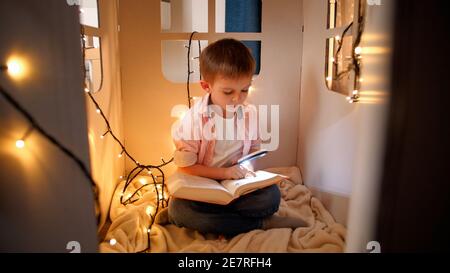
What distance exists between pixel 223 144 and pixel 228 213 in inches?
9.6

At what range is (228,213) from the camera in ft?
3.10

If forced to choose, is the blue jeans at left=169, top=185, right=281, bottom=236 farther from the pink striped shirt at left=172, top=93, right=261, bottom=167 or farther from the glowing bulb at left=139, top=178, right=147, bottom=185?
the glowing bulb at left=139, top=178, right=147, bottom=185

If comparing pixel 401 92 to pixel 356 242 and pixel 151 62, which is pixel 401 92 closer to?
pixel 356 242

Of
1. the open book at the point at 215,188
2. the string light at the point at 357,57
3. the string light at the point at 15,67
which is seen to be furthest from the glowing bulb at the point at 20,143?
the string light at the point at 357,57

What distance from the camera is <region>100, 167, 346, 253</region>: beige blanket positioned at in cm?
83

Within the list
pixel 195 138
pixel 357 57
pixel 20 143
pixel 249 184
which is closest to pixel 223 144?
pixel 195 138

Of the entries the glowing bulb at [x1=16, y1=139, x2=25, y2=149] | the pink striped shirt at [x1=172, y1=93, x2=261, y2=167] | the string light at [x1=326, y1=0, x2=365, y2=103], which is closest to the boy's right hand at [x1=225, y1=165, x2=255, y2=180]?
the pink striped shirt at [x1=172, y1=93, x2=261, y2=167]

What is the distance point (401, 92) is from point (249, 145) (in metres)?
0.59

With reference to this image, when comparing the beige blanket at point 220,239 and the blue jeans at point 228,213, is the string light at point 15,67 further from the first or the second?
the blue jeans at point 228,213

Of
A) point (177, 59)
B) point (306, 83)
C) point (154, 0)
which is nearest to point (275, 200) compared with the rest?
point (306, 83)

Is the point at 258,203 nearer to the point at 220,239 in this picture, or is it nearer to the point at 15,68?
the point at 220,239

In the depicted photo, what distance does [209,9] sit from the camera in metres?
1.22

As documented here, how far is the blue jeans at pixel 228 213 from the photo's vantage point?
3.05 feet
